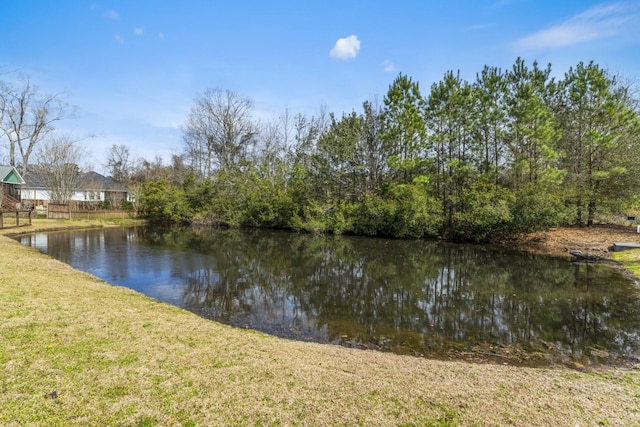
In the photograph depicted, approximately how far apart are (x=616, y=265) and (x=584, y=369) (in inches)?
491

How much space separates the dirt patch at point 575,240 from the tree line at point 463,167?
3.11 ft

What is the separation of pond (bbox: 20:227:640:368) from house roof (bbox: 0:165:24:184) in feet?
52.6

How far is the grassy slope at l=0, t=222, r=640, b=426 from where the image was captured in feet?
11.2

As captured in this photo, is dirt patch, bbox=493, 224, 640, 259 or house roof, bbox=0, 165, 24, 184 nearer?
dirt patch, bbox=493, 224, 640, 259

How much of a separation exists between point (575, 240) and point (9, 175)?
45997 mm

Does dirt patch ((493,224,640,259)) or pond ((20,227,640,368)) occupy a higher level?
dirt patch ((493,224,640,259))

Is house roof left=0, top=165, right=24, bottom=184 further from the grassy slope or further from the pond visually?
the grassy slope

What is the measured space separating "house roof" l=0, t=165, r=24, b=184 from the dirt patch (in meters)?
41.6

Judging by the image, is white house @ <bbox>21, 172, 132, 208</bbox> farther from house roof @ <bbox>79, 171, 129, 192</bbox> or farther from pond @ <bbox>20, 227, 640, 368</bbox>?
pond @ <bbox>20, 227, 640, 368</bbox>

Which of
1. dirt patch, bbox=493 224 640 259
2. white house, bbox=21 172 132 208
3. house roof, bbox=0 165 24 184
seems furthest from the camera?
white house, bbox=21 172 132 208

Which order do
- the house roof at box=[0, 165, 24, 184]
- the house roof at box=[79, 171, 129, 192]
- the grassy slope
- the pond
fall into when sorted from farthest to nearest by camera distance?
the house roof at box=[79, 171, 129, 192]
the house roof at box=[0, 165, 24, 184]
the pond
the grassy slope

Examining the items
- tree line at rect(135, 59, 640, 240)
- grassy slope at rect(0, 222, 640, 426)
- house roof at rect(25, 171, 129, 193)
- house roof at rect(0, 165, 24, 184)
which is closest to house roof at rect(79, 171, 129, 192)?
house roof at rect(25, 171, 129, 193)

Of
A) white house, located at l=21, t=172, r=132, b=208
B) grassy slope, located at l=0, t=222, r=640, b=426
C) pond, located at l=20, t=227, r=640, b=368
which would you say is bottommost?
pond, located at l=20, t=227, r=640, b=368

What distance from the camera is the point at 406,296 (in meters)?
10.9
